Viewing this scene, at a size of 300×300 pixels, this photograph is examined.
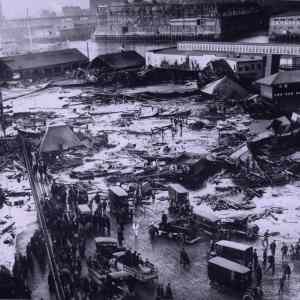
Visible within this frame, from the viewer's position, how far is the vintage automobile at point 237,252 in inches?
661

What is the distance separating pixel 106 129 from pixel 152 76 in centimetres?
2328

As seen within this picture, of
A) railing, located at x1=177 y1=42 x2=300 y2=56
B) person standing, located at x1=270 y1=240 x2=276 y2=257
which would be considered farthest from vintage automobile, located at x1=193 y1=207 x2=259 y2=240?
railing, located at x1=177 y1=42 x2=300 y2=56

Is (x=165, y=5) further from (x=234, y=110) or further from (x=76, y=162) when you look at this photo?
(x=76, y=162)

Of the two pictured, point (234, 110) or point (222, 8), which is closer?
point (234, 110)

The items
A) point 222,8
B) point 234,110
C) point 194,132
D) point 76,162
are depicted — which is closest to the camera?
point 76,162

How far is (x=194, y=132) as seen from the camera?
35.8m

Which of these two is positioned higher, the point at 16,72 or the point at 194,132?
the point at 16,72

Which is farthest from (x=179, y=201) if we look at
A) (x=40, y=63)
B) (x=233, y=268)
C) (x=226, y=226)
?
(x=40, y=63)

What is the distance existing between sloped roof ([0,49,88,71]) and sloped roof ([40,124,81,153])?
116ft

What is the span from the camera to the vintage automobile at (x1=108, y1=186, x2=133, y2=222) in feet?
70.7

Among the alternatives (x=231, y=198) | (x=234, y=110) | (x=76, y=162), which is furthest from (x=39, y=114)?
(x=231, y=198)

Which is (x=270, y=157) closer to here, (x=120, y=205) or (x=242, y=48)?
(x=120, y=205)

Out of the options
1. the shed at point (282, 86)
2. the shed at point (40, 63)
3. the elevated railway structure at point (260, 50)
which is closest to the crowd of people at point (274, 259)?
the shed at point (282, 86)

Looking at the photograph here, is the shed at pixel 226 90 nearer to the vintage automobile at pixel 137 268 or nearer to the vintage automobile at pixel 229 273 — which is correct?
the vintage automobile at pixel 229 273
